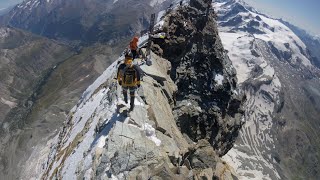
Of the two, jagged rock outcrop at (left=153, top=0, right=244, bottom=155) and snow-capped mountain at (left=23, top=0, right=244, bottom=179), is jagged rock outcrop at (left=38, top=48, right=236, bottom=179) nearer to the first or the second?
snow-capped mountain at (left=23, top=0, right=244, bottom=179)

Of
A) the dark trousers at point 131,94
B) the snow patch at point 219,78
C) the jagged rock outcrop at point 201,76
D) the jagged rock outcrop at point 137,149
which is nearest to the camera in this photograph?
the jagged rock outcrop at point 137,149

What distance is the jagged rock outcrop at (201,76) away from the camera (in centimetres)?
4966

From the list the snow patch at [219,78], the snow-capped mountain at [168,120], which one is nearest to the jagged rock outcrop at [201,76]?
the snow patch at [219,78]

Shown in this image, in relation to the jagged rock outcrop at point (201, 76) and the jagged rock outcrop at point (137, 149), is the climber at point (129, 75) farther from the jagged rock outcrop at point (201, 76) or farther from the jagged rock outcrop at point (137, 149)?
the jagged rock outcrop at point (201, 76)

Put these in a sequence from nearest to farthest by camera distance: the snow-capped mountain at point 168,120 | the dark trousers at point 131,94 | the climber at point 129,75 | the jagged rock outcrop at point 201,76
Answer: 1. the snow-capped mountain at point 168,120
2. the climber at point 129,75
3. the dark trousers at point 131,94
4. the jagged rock outcrop at point 201,76

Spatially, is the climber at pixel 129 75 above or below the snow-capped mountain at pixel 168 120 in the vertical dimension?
above

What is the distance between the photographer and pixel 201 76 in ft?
179

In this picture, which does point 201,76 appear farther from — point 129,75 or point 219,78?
point 129,75

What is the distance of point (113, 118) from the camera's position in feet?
91.9

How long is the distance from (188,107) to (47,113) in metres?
156

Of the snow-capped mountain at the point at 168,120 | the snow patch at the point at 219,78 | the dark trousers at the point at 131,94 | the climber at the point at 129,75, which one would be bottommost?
the snow patch at the point at 219,78

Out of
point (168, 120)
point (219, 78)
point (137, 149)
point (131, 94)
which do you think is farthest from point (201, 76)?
point (137, 149)

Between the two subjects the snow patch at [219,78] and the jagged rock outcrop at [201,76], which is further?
the snow patch at [219,78]

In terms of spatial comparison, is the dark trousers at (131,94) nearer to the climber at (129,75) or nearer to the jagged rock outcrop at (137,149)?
the climber at (129,75)
